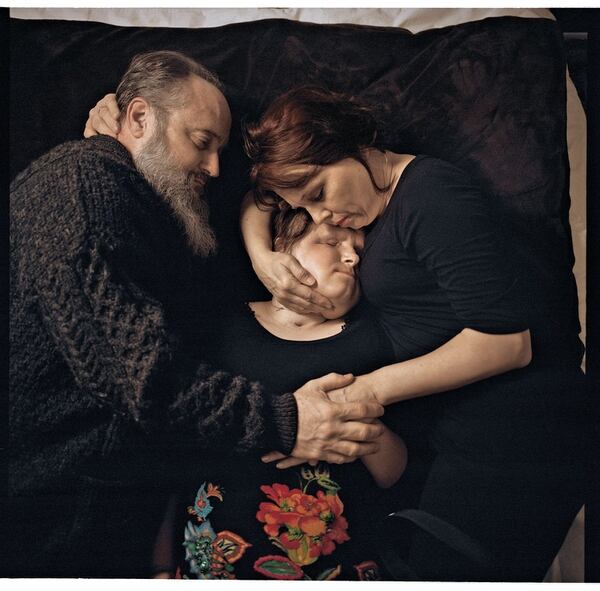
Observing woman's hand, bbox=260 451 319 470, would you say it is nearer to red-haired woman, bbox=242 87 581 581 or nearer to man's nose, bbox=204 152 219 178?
red-haired woman, bbox=242 87 581 581

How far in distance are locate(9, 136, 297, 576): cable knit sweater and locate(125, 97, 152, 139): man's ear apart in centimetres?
7

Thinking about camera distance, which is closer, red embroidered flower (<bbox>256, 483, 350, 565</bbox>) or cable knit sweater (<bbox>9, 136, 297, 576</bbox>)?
cable knit sweater (<bbox>9, 136, 297, 576</bbox>)

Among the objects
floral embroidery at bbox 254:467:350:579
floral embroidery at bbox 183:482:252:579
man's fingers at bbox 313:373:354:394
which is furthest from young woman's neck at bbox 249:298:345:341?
floral embroidery at bbox 183:482:252:579

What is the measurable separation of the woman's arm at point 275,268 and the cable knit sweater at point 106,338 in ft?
0.55

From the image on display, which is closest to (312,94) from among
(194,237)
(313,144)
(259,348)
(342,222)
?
(313,144)

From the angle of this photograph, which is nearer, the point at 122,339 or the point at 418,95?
the point at 122,339

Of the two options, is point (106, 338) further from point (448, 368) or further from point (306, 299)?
point (448, 368)

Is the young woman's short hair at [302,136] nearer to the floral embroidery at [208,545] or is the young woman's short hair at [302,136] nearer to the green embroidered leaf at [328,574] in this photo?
the floral embroidery at [208,545]

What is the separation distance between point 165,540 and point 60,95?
1.36 m

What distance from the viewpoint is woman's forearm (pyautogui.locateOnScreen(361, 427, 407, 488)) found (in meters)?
2.40

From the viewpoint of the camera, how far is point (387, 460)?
240 centimetres

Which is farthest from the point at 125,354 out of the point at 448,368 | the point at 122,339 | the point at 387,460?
the point at 448,368

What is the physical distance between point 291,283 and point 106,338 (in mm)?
540

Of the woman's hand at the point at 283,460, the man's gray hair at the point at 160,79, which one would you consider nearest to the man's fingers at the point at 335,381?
the woman's hand at the point at 283,460
